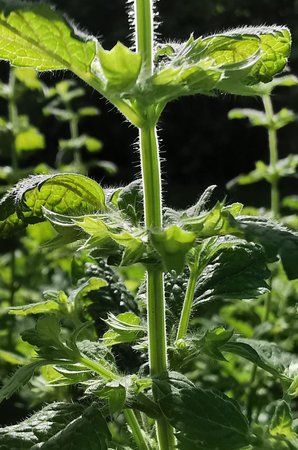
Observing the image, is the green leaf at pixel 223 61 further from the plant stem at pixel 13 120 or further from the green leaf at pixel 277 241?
the plant stem at pixel 13 120

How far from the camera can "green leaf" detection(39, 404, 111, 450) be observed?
859mm

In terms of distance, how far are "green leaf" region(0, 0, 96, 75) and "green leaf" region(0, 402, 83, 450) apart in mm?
378

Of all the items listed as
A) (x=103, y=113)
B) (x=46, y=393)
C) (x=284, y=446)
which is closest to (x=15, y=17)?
(x=284, y=446)

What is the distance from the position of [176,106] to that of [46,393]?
8422mm

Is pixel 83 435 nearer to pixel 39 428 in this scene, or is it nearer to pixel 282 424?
pixel 39 428

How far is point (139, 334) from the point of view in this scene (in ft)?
3.27

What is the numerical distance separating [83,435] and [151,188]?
Result: 0.27 meters

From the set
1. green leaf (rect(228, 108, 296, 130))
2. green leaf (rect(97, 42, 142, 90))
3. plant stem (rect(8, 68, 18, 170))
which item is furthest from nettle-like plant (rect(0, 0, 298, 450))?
plant stem (rect(8, 68, 18, 170))

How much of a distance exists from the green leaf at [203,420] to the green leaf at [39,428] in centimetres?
13

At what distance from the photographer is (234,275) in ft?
3.37

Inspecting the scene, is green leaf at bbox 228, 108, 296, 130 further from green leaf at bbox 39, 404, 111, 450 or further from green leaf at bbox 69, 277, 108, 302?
green leaf at bbox 39, 404, 111, 450

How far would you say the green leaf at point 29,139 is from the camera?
8.76 feet

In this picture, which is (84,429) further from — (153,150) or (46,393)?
(46,393)

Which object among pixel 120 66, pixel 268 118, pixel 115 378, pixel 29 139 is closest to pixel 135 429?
pixel 115 378
